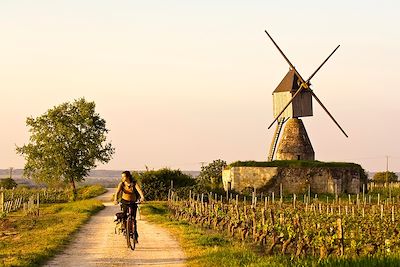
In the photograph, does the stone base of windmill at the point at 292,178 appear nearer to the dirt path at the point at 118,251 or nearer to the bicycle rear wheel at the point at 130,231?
the dirt path at the point at 118,251

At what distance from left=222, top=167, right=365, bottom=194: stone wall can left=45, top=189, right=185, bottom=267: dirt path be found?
3623 centimetres

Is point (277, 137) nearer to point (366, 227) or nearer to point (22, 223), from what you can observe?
point (22, 223)

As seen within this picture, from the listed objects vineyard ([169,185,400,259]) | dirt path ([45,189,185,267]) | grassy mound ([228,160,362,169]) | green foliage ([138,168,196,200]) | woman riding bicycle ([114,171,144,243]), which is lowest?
dirt path ([45,189,185,267])

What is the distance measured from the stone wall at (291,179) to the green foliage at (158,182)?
5.42m

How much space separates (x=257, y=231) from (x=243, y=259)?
7.75m

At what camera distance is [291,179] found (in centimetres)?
6072

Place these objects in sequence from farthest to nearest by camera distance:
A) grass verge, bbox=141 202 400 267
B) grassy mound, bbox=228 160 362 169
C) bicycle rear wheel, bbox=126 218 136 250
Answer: grassy mound, bbox=228 160 362 169 → bicycle rear wheel, bbox=126 218 136 250 → grass verge, bbox=141 202 400 267

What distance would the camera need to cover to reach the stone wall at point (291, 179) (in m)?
60.8

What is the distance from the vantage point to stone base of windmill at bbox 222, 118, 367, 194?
199 feet

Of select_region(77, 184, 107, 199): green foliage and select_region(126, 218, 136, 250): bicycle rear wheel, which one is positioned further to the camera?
select_region(77, 184, 107, 199): green foliage

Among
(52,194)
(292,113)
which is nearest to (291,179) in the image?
(292,113)

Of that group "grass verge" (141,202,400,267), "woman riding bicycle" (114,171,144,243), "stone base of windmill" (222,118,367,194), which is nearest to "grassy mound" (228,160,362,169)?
"stone base of windmill" (222,118,367,194)

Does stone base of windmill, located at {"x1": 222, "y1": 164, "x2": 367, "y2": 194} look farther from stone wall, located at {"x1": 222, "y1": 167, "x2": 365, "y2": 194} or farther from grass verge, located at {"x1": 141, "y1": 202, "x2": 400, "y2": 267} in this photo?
grass verge, located at {"x1": 141, "y1": 202, "x2": 400, "y2": 267}


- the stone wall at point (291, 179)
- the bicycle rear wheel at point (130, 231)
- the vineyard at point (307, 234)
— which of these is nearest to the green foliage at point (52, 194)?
the stone wall at point (291, 179)
